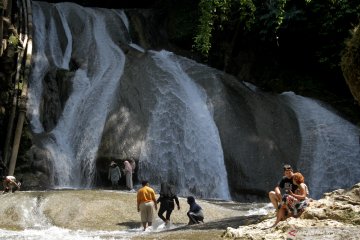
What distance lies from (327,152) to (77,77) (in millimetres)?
11623

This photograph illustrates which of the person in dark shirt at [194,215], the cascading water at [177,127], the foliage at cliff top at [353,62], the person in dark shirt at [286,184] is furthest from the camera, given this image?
the cascading water at [177,127]

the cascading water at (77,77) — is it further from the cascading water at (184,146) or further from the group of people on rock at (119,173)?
the cascading water at (184,146)

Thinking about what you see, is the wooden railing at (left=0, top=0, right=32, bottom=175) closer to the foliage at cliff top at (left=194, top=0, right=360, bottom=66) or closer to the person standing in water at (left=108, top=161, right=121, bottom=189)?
the person standing in water at (left=108, top=161, right=121, bottom=189)

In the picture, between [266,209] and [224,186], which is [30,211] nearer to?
[266,209]

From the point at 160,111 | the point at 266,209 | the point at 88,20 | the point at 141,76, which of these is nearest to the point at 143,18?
the point at 88,20

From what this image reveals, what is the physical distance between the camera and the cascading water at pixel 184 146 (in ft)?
65.1

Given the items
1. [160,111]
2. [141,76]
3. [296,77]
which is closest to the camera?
[160,111]

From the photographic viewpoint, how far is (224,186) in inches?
787

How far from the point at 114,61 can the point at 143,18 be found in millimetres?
6497

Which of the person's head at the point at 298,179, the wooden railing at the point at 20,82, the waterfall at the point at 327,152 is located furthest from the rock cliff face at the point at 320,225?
the wooden railing at the point at 20,82

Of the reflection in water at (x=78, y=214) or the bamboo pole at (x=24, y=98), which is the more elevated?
the bamboo pole at (x=24, y=98)

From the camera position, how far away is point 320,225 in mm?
8805

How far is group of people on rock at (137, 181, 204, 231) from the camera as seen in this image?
12.9 metres

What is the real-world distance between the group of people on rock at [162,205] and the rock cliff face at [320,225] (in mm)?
3475
